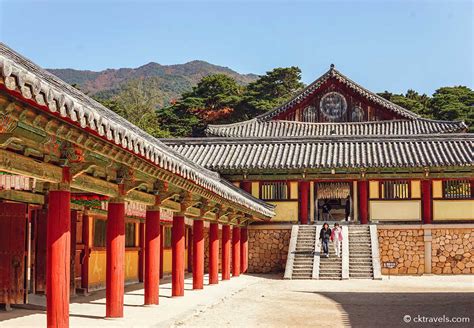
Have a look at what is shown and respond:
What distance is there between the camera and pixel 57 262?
10164 mm

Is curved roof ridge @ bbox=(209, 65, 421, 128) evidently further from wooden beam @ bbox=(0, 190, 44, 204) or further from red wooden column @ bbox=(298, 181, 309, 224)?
wooden beam @ bbox=(0, 190, 44, 204)

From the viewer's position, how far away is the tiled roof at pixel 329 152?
98.5 ft

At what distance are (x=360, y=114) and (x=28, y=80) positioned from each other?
3986cm

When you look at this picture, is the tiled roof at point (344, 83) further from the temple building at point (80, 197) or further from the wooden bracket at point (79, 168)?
the wooden bracket at point (79, 168)

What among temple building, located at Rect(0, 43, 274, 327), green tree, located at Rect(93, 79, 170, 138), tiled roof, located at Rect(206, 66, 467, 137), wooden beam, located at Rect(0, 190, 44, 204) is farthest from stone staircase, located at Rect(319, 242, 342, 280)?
green tree, located at Rect(93, 79, 170, 138)

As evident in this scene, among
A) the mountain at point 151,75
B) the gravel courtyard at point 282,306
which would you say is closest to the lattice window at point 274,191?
the gravel courtyard at point 282,306

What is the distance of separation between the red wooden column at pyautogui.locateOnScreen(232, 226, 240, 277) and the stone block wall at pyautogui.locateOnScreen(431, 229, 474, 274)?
27.2 feet

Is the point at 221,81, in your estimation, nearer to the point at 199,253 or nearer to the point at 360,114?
the point at 360,114

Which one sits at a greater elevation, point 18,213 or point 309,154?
point 309,154

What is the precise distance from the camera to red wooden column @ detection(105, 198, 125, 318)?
12.7m

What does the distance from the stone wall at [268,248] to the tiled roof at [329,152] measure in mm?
2853

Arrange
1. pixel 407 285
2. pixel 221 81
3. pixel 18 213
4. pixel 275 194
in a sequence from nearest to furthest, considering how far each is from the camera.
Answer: pixel 18 213 → pixel 407 285 → pixel 275 194 → pixel 221 81

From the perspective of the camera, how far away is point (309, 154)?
32.3 metres

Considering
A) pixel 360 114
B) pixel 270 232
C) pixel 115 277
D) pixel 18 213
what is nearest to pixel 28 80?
pixel 115 277
